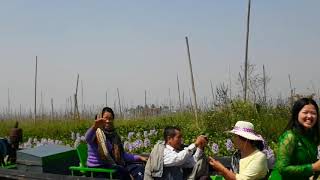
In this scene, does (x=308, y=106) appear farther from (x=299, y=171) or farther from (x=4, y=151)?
(x=4, y=151)

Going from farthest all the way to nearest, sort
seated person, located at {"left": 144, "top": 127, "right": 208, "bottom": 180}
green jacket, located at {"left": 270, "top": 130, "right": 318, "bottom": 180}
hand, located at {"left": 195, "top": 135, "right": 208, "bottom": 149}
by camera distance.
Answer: seated person, located at {"left": 144, "top": 127, "right": 208, "bottom": 180} → hand, located at {"left": 195, "top": 135, "right": 208, "bottom": 149} → green jacket, located at {"left": 270, "top": 130, "right": 318, "bottom": 180}

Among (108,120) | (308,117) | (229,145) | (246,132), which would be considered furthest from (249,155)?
(229,145)

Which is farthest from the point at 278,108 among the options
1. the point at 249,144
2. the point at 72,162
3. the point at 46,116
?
the point at 46,116

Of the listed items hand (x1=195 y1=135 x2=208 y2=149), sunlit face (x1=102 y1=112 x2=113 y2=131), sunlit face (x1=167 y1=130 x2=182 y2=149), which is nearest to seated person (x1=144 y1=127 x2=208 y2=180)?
sunlit face (x1=167 y1=130 x2=182 y2=149)

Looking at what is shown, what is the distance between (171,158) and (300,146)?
5.30 feet

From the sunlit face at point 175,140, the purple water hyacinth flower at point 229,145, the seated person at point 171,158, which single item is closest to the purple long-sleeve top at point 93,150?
the seated person at point 171,158

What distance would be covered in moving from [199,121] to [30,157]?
6096 mm

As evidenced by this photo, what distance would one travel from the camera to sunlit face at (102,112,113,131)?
5523 mm

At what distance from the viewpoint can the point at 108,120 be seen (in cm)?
554

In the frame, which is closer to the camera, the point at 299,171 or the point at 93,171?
the point at 299,171

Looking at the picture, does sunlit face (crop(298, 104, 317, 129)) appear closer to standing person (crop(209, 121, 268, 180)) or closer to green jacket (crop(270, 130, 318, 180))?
green jacket (crop(270, 130, 318, 180))

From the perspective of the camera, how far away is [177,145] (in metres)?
4.68

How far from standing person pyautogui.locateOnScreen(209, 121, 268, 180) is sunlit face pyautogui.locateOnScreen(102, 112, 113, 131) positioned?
2.36m

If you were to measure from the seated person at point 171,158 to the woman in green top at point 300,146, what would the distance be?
1.37m
